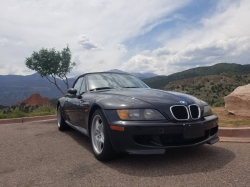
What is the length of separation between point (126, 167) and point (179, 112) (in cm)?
95

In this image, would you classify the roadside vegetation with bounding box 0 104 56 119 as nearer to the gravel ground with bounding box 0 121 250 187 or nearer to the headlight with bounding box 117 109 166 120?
the gravel ground with bounding box 0 121 250 187

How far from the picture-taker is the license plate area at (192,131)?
263cm

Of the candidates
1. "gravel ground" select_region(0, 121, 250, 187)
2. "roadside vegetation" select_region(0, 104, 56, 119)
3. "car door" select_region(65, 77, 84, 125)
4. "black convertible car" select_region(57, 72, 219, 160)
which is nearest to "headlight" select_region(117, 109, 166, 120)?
"black convertible car" select_region(57, 72, 219, 160)

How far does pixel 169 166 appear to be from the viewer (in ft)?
8.86

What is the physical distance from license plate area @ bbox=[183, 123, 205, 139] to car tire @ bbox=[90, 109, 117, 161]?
942mm

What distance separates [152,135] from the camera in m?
2.62

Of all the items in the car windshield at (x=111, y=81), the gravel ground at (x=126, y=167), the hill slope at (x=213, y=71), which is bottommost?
the gravel ground at (x=126, y=167)

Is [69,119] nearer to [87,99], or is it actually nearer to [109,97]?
[87,99]

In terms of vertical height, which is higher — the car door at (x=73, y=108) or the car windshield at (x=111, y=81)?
the car windshield at (x=111, y=81)

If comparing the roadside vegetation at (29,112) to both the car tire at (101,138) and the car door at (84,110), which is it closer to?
the car door at (84,110)

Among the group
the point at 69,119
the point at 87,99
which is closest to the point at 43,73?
the point at 69,119

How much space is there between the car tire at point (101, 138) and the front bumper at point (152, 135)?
12cm

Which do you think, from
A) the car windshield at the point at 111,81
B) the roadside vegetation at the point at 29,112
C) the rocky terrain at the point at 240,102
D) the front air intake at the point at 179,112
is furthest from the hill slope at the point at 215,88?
the front air intake at the point at 179,112

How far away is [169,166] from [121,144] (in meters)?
0.66
